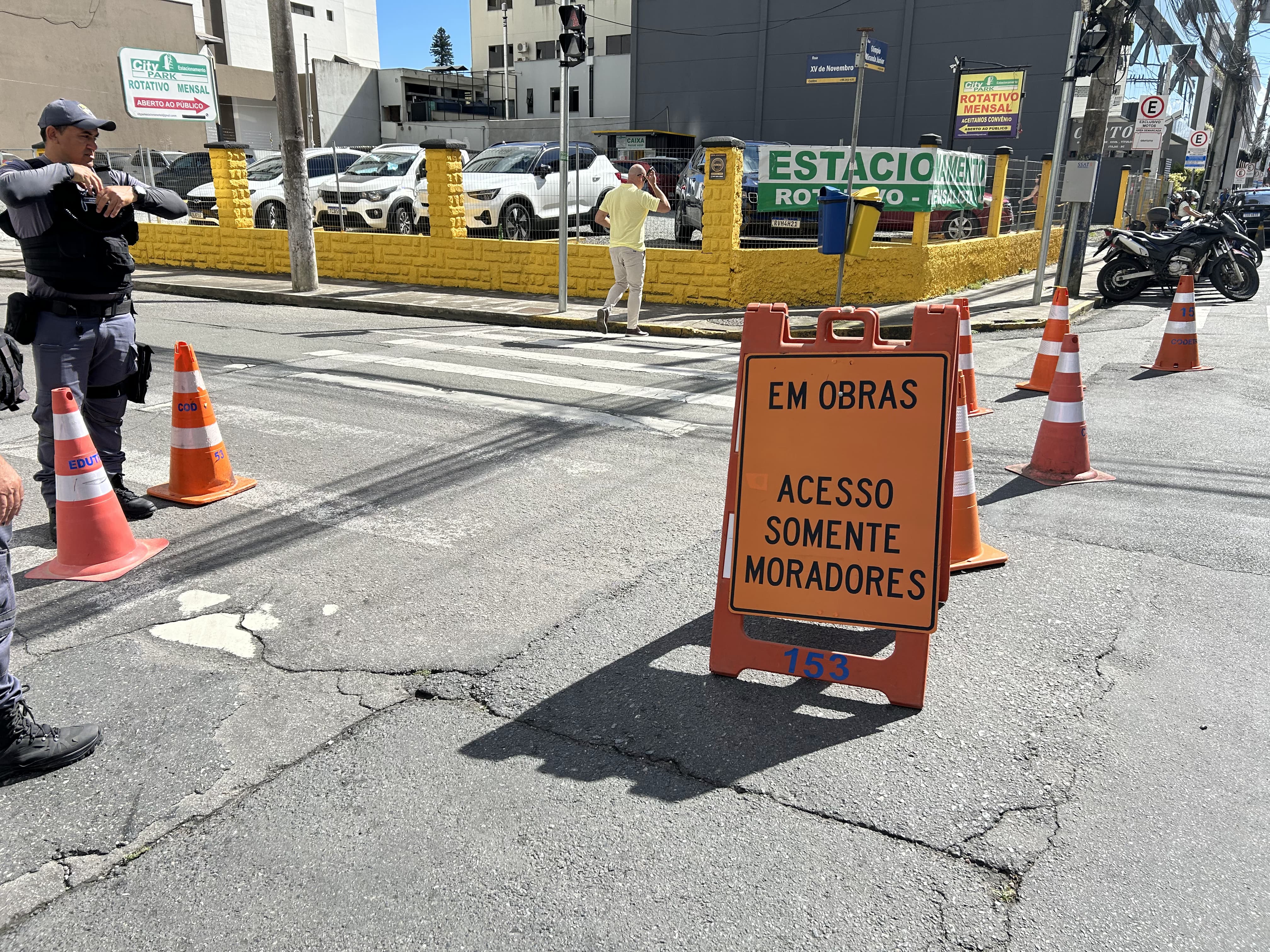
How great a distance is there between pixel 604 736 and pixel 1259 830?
194 centimetres

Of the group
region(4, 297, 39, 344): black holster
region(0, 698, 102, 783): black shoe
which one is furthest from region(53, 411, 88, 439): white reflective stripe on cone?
region(0, 698, 102, 783): black shoe

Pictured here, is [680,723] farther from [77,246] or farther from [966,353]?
[966,353]

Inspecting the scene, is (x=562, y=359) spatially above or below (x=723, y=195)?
below

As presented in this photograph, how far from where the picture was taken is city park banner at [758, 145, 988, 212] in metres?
13.1

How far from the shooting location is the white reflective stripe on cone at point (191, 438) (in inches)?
217

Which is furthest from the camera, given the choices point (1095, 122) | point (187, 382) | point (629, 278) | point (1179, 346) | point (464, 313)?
point (1095, 122)

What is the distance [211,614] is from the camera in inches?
161

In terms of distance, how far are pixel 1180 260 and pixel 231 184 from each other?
15.8 metres

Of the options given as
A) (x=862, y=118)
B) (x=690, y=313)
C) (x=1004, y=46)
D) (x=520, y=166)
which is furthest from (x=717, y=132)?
(x=690, y=313)

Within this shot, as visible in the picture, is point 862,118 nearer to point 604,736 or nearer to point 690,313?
point 690,313

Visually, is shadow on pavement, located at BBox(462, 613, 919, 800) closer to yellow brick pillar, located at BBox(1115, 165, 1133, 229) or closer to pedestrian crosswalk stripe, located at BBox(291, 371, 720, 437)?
pedestrian crosswalk stripe, located at BBox(291, 371, 720, 437)

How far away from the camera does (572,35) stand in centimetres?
1119

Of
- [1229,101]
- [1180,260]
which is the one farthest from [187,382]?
[1229,101]

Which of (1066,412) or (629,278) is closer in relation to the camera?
(1066,412)
